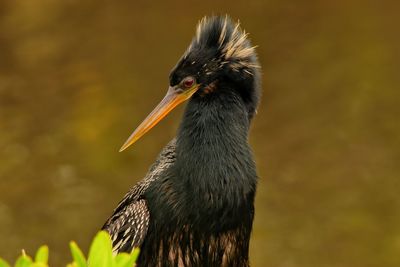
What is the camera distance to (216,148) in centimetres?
486

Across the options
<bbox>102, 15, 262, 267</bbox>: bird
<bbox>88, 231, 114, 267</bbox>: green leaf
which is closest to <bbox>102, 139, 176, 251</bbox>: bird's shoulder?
<bbox>102, 15, 262, 267</bbox>: bird

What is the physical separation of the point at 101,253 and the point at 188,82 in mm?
2645

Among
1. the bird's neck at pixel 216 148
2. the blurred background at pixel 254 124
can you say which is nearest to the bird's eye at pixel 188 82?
the bird's neck at pixel 216 148

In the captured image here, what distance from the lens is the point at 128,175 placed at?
9.08 meters

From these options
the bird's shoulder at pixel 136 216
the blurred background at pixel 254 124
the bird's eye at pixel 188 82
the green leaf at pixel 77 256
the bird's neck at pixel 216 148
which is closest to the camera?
the green leaf at pixel 77 256

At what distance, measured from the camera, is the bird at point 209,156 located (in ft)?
15.9

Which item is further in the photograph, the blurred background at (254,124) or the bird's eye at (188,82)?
the blurred background at (254,124)

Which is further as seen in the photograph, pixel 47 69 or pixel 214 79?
pixel 47 69

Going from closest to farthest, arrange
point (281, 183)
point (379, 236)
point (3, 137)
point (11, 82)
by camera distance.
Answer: point (379, 236), point (281, 183), point (3, 137), point (11, 82)

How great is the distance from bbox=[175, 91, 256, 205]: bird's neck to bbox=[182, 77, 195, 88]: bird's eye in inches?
4.1

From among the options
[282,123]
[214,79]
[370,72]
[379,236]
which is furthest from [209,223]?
[370,72]

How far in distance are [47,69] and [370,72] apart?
371cm

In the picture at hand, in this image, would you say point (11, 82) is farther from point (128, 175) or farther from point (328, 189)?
point (328, 189)

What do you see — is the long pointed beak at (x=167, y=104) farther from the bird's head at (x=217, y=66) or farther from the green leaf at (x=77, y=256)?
the green leaf at (x=77, y=256)
